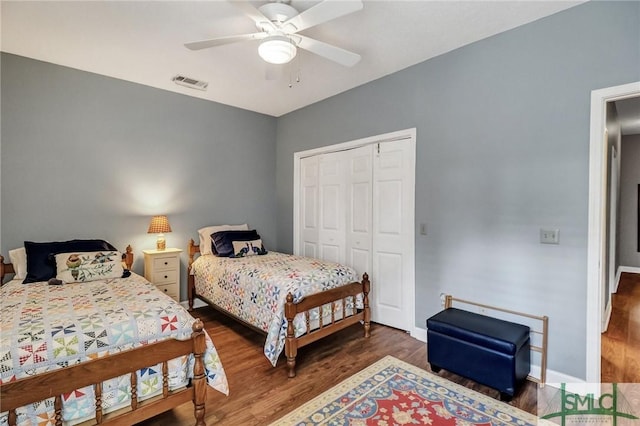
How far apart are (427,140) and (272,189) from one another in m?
2.70

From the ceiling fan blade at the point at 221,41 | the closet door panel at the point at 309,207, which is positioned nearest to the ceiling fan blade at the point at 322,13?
the ceiling fan blade at the point at 221,41

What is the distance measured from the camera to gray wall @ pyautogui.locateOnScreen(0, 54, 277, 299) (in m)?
3.03

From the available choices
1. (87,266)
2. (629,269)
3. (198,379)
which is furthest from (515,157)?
(629,269)

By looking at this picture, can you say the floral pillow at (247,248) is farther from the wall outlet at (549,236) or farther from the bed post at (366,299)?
the wall outlet at (549,236)

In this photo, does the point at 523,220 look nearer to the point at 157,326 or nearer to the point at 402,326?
the point at 402,326

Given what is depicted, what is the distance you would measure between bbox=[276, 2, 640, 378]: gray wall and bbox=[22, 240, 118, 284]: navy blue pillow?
3.45 metres

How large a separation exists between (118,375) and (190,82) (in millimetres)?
3194

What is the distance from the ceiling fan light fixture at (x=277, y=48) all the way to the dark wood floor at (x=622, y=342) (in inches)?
135

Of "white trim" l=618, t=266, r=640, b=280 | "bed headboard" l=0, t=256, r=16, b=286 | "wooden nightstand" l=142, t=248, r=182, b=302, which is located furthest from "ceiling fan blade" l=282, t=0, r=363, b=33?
"white trim" l=618, t=266, r=640, b=280

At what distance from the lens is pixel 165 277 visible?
142 inches

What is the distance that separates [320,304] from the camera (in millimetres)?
2740

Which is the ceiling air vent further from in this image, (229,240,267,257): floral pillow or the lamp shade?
(229,240,267,257): floral pillow

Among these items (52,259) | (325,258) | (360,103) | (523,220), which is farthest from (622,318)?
(52,259)

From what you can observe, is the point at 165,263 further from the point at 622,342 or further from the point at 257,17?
the point at 622,342
